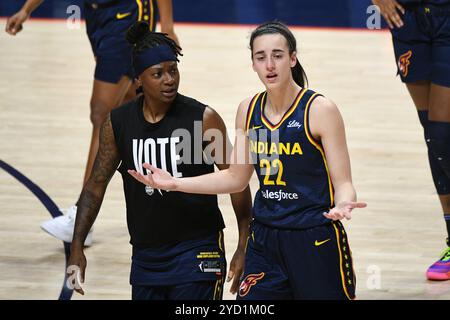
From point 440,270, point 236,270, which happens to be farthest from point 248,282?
point 440,270

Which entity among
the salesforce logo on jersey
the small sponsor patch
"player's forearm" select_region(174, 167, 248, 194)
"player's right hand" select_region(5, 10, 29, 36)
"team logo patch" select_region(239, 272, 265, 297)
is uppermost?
"player's right hand" select_region(5, 10, 29, 36)

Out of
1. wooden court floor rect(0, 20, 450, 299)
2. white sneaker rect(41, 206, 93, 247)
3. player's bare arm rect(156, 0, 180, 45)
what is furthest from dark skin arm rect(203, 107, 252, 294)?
white sneaker rect(41, 206, 93, 247)

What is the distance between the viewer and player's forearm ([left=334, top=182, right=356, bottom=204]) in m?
4.15

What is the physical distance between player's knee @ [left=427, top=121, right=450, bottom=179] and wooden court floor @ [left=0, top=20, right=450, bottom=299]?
665 millimetres

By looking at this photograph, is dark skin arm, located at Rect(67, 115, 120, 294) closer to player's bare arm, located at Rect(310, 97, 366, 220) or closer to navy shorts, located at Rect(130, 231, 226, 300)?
navy shorts, located at Rect(130, 231, 226, 300)

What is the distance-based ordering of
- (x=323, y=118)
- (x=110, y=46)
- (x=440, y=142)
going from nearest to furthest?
(x=323, y=118), (x=440, y=142), (x=110, y=46)

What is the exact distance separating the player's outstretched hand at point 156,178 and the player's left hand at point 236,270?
501 millimetres

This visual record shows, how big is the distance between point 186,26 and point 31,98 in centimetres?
376

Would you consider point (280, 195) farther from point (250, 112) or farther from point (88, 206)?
point (88, 206)

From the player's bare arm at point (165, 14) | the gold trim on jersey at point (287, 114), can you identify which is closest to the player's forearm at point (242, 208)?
the gold trim on jersey at point (287, 114)

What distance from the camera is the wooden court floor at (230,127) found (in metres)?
6.30

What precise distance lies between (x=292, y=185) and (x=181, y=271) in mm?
629

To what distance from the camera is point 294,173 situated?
434 cm

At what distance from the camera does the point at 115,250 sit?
21.8 ft
